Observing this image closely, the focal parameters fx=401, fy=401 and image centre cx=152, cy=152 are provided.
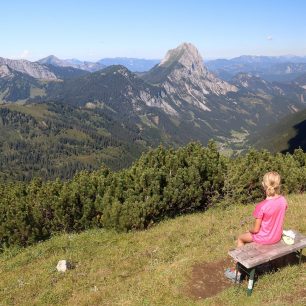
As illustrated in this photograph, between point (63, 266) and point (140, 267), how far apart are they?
12.2 ft

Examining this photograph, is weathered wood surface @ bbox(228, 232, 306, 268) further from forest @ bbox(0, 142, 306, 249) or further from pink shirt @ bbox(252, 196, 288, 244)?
forest @ bbox(0, 142, 306, 249)

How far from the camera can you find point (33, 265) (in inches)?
837

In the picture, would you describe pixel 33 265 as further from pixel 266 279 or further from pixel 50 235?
pixel 266 279

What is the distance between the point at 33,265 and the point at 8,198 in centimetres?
1266

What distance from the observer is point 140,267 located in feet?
62.1

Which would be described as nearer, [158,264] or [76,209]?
[158,264]

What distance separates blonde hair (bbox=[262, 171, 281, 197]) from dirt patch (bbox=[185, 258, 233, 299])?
410cm

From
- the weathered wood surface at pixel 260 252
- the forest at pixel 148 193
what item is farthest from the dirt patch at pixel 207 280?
the forest at pixel 148 193

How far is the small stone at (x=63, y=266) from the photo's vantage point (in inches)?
755

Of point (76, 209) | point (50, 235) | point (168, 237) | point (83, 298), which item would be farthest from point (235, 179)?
point (83, 298)

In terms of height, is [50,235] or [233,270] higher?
[233,270]

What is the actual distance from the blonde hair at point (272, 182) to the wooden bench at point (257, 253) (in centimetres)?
195

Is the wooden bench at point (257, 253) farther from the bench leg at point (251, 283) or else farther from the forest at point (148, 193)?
the forest at point (148, 193)

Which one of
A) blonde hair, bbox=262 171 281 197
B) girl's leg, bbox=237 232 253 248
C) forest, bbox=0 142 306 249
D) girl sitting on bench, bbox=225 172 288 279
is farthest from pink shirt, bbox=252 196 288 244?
forest, bbox=0 142 306 249
